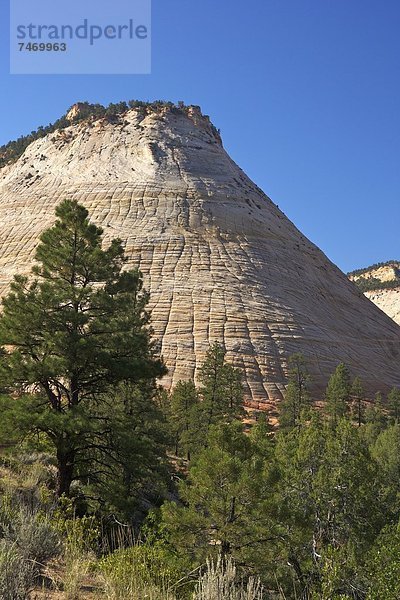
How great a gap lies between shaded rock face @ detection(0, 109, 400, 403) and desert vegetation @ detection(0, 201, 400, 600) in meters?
25.5

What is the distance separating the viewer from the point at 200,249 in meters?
54.3

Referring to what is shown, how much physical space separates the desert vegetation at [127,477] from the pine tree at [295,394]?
15.7 meters

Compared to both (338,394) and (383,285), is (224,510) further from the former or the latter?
(383,285)

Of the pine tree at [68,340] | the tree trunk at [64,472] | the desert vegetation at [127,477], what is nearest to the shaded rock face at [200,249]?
the desert vegetation at [127,477]

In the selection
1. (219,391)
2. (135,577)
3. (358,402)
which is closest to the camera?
(135,577)

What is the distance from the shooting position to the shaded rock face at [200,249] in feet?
148

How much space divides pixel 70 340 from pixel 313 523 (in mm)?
7520

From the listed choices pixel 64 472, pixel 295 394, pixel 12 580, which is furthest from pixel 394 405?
pixel 12 580

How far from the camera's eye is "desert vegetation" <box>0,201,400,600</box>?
8.73 m

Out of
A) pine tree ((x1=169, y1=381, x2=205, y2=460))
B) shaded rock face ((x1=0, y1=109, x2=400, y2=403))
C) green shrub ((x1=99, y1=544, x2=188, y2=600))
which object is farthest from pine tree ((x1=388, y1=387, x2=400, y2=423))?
green shrub ((x1=99, y1=544, x2=188, y2=600))

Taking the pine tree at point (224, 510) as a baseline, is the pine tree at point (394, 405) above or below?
above

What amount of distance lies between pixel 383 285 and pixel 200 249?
93.5m

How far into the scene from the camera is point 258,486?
1040cm

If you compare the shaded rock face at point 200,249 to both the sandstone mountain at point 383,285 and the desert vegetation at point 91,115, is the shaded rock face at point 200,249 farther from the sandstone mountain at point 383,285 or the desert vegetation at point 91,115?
the sandstone mountain at point 383,285
